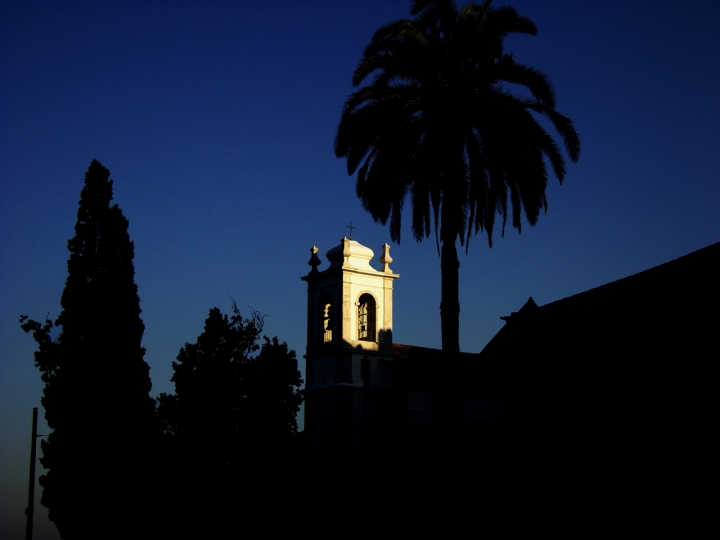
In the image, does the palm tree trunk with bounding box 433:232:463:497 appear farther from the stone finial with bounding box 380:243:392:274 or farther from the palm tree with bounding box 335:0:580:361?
the stone finial with bounding box 380:243:392:274

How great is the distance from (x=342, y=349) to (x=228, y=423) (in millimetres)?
6238

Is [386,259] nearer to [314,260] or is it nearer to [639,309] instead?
[314,260]

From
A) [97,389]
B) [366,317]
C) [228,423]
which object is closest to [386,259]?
[366,317]

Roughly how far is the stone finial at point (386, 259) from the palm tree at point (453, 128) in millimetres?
18441

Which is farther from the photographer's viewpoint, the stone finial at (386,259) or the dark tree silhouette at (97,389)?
the stone finial at (386,259)

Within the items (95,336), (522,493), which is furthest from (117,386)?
(522,493)

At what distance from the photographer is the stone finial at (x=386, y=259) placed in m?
50.4

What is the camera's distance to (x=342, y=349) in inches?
1902

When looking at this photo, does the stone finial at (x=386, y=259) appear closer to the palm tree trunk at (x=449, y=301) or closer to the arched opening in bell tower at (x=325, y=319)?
the arched opening in bell tower at (x=325, y=319)

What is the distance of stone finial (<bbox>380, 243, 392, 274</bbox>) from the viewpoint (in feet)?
165

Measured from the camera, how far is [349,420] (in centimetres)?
4766

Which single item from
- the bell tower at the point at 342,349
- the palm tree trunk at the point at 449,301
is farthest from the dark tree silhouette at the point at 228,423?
the palm tree trunk at the point at 449,301

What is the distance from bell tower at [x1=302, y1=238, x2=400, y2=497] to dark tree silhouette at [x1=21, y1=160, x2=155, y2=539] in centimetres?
1195

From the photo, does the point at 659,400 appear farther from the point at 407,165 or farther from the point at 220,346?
the point at 220,346
